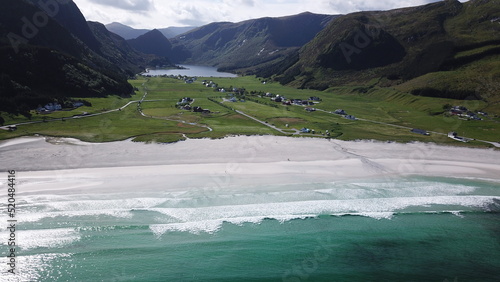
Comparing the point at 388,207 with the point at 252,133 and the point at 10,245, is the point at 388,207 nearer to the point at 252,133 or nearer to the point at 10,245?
the point at 252,133

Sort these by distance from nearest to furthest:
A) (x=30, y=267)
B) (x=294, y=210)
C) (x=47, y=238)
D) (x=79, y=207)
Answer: (x=30, y=267), (x=47, y=238), (x=79, y=207), (x=294, y=210)

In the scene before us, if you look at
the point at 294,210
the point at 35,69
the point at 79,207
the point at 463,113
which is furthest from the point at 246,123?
the point at 35,69

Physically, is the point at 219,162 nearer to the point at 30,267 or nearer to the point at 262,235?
the point at 262,235

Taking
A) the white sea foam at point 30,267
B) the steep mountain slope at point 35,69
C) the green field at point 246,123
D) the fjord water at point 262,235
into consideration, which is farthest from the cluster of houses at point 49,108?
the white sea foam at point 30,267

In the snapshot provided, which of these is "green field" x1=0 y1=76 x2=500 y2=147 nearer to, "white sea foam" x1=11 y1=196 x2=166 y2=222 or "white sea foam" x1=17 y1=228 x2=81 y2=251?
"white sea foam" x1=11 y1=196 x2=166 y2=222

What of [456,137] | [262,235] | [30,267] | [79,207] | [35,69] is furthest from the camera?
[35,69]
